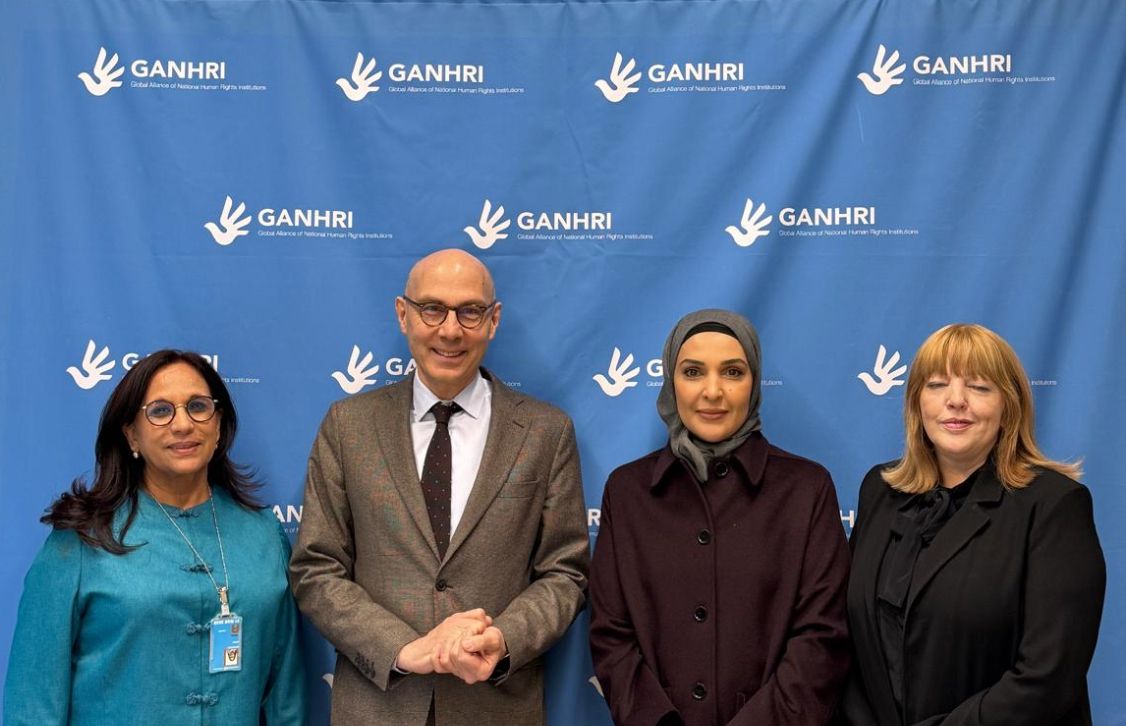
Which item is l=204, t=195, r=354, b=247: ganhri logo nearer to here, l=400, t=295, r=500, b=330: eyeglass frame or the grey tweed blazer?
l=400, t=295, r=500, b=330: eyeglass frame

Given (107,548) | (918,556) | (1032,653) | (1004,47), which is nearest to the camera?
(1032,653)

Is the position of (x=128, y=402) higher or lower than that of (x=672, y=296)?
lower

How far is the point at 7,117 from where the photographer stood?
3.55 meters

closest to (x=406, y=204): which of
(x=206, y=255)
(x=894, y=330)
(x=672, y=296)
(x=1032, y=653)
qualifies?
(x=206, y=255)

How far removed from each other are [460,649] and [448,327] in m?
0.88

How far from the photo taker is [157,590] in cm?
289

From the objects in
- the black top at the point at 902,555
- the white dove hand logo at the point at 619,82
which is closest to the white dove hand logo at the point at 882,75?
the white dove hand logo at the point at 619,82

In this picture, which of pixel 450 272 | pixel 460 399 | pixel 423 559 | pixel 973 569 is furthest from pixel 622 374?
pixel 973 569

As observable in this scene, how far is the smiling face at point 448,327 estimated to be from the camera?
310cm

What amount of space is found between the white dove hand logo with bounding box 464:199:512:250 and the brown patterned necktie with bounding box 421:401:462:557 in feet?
2.06

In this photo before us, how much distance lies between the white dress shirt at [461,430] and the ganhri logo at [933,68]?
159cm

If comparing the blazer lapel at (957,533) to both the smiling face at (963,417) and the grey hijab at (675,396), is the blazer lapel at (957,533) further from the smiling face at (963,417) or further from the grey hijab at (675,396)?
the grey hijab at (675,396)

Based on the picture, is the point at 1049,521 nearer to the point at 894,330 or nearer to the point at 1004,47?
the point at 894,330

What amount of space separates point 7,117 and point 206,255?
786mm
